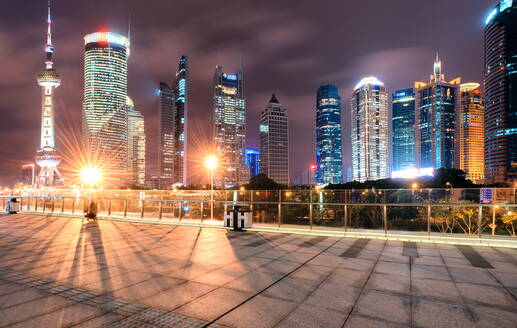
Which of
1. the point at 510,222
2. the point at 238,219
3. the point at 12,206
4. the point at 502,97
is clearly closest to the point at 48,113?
the point at 12,206

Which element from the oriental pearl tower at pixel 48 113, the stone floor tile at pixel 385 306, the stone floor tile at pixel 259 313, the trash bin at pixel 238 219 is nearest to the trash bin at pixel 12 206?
the trash bin at pixel 238 219

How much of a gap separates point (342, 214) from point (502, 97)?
218069 mm

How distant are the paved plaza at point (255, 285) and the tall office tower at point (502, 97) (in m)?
206

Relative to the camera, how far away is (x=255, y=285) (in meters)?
6.64

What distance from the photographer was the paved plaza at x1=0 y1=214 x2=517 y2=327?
4988 mm

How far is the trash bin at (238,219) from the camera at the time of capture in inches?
606

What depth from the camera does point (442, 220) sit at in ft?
49.6

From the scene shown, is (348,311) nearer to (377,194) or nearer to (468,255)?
(468,255)

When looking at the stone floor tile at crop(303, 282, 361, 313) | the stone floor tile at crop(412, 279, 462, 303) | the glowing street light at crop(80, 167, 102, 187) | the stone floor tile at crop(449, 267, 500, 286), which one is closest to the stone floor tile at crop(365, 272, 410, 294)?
the stone floor tile at crop(412, 279, 462, 303)

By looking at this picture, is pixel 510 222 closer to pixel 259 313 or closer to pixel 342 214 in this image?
pixel 342 214

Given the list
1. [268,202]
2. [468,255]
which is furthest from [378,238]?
[268,202]

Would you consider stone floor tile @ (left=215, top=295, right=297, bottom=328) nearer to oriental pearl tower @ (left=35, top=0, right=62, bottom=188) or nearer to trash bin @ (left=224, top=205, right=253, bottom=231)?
trash bin @ (left=224, top=205, right=253, bottom=231)

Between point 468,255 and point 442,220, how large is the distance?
598 cm

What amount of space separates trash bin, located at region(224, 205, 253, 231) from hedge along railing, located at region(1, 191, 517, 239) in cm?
112
